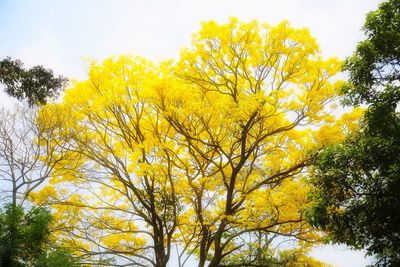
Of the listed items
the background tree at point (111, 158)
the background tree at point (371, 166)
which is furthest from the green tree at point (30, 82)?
the background tree at point (371, 166)

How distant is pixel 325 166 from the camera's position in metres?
7.08

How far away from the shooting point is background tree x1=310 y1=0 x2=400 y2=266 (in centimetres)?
651

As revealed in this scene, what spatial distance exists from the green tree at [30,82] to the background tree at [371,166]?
9.87 m

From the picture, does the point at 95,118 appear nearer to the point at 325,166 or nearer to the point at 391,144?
the point at 325,166

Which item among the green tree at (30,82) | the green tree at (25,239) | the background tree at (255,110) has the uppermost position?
the green tree at (30,82)

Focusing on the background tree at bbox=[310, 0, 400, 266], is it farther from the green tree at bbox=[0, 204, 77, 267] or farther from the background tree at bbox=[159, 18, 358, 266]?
the green tree at bbox=[0, 204, 77, 267]

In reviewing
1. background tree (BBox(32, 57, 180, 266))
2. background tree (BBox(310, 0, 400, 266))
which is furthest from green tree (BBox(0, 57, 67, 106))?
background tree (BBox(310, 0, 400, 266))

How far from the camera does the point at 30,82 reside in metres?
13.1

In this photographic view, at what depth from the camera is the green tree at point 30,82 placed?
12625mm

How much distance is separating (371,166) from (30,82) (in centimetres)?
1127

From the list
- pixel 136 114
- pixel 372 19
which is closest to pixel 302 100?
pixel 372 19

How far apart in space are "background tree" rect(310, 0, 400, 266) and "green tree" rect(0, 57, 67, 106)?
9.87 meters

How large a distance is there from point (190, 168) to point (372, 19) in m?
6.59

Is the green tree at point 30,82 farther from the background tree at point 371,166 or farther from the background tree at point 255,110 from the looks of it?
the background tree at point 371,166
